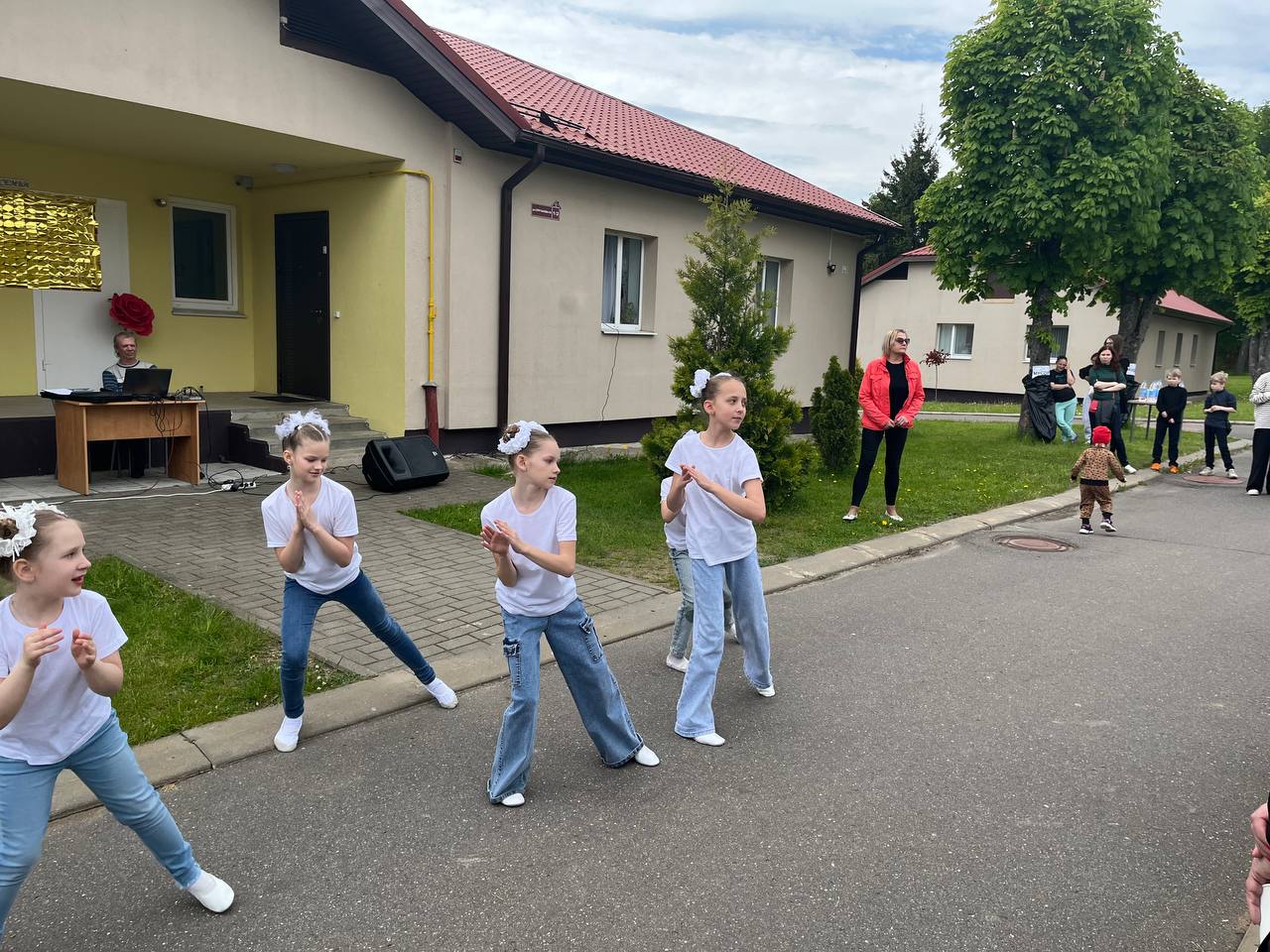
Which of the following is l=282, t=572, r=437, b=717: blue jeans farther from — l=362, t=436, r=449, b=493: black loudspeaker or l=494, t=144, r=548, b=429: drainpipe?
l=494, t=144, r=548, b=429: drainpipe

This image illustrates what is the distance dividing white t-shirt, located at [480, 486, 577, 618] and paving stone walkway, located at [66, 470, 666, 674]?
5.60 feet

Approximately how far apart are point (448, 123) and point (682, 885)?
10.1 metres

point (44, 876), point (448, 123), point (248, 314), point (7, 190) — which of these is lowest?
point (44, 876)

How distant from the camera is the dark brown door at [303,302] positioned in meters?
12.3

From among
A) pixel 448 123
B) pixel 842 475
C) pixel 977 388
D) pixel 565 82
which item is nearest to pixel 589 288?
pixel 448 123

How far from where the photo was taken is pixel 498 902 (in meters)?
3.06

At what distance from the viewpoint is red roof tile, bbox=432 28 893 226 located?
12.9m

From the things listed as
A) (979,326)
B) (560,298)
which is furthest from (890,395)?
(979,326)

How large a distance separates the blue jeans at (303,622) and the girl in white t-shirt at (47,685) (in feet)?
4.11

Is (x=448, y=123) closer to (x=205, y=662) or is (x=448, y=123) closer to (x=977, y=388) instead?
(x=205, y=662)

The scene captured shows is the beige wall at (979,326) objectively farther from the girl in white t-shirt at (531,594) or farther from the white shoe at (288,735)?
the white shoe at (288,735)

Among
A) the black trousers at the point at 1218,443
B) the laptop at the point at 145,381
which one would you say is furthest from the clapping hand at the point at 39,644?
the black trousers at the point at 1218,443

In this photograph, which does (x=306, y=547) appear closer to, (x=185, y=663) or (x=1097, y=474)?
(x=185, y=663)

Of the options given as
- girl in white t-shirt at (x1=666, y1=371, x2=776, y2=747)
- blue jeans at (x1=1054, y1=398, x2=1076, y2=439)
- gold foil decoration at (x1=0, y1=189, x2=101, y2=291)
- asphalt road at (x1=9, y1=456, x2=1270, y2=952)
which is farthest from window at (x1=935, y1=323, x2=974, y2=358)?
girl in white t-shirt at (x1=666, y1=371, x2=776, y2=747)
